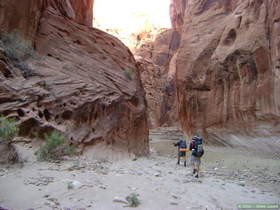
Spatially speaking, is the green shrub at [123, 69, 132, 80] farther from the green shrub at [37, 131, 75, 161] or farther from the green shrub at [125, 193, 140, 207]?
the green shrub at [125, 193, 140, 207]

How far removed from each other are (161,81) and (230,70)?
70.8 feet

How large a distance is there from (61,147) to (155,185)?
336 cm

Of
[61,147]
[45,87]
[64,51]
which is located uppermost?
[64,51]

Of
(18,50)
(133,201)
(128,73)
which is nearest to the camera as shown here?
(133,201)

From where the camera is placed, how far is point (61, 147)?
8078mm

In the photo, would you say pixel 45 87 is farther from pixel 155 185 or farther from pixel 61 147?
pixel 155 185

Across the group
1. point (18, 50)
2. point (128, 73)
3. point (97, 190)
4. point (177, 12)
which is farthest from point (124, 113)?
point (177, 12)

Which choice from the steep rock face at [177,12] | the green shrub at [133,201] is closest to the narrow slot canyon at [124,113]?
the green shrub at [133,201]

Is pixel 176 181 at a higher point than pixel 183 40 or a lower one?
lower

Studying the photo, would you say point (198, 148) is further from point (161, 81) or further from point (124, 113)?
point (161, 81)

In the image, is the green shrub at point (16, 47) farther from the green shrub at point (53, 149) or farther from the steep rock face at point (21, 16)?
the green shrub at point (53, 149)

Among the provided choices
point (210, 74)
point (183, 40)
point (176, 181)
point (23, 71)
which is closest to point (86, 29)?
point (23, 71)

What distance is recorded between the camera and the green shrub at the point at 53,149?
7.52 meters

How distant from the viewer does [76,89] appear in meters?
10.3
